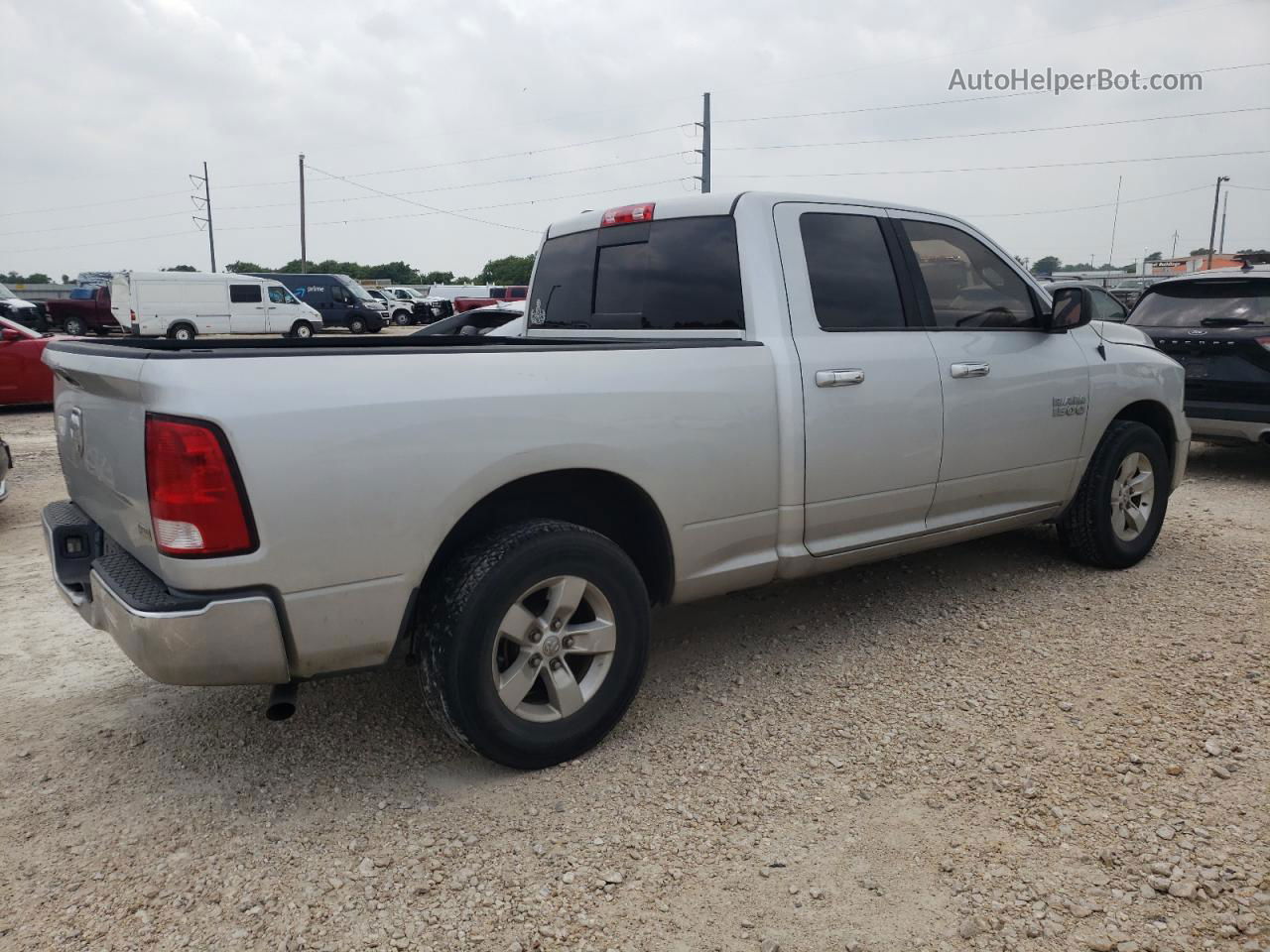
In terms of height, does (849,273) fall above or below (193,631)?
above

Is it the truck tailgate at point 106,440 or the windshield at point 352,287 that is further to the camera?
the windshield at point 352,287

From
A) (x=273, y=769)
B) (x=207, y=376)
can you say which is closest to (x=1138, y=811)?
(x=273, y=769)

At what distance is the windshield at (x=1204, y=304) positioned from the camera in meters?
7.61

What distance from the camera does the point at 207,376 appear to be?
243cm

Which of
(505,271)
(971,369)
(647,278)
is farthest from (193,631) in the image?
(505,271)

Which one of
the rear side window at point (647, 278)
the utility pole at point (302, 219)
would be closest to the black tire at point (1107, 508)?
the rear side window at point (647, 278)

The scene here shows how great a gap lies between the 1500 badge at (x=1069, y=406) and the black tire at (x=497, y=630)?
8.16ft

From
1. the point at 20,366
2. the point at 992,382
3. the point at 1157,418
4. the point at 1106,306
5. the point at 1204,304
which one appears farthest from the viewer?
the point at 1106,306

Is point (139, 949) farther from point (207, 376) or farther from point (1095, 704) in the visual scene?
point (1095, 704)

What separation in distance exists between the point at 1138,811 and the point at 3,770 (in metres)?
3.49

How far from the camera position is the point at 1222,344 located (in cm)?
752

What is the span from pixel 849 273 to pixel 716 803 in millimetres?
2172

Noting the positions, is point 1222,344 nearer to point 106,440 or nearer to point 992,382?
point 992,382

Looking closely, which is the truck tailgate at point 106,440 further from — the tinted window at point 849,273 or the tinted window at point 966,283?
the tinted window at point 966,283
